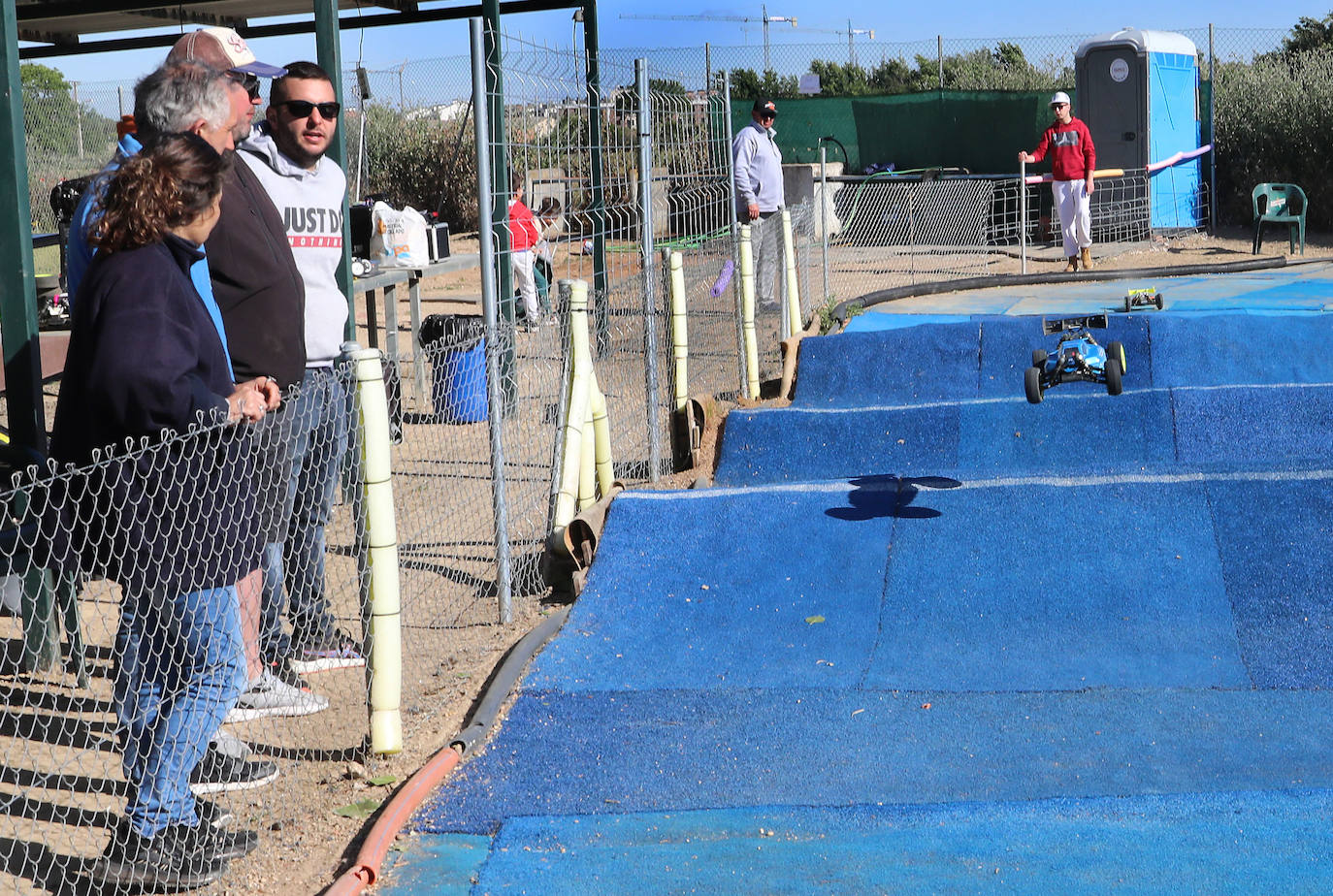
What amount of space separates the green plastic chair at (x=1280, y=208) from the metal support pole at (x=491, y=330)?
12696 mm

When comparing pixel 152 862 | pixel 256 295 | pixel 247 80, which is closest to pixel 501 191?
pixel 247 80

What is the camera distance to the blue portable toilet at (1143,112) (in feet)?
56.5

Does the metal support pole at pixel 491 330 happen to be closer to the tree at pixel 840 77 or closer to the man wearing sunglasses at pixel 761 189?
the man wearing sunglasses at pixel 761 189

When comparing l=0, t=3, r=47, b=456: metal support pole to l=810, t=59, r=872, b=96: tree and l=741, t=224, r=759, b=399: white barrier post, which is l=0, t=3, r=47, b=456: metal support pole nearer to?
l=741, t=224, r=759, b=399: white barrier post

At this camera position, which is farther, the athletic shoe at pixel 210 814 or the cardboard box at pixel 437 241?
the cardboard box at pixel 437 241

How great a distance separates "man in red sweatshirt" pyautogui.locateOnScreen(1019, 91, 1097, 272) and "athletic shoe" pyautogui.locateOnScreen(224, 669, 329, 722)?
1083 cm

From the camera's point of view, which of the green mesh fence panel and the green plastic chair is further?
the green mesh fence panel

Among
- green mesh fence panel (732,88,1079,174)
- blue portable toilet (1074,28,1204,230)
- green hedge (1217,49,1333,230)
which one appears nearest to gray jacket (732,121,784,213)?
blue portable toilet (1074,28,1204,230)

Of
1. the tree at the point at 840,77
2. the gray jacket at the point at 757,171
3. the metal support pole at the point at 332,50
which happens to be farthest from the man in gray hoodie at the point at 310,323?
the tree at the point at 840,77

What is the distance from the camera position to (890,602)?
5164 millimetres

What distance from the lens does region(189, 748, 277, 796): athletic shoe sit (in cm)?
369

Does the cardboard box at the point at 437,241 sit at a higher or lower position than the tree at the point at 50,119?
lower

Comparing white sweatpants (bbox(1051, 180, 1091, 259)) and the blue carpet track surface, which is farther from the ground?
white sweatpants (bbox(1051, 180, 1091, 259))

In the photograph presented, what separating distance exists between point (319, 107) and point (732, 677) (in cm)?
242
